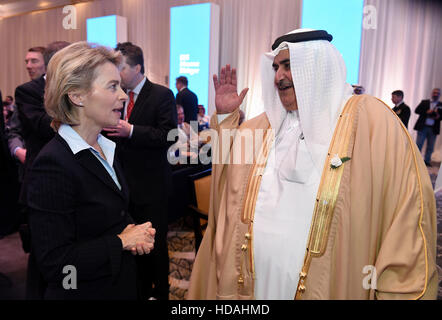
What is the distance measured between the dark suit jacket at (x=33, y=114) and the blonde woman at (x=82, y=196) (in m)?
1.08

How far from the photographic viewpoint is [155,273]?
2721mm

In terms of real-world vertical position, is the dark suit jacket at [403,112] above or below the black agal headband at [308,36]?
below

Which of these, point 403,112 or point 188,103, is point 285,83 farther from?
point 403,112

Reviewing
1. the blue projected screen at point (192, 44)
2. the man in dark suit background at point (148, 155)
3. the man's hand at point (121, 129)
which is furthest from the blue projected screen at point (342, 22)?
the man's hand at point (121, 129)

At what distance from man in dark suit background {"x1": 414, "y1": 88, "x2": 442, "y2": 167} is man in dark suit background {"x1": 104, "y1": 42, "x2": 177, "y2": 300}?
805 cm

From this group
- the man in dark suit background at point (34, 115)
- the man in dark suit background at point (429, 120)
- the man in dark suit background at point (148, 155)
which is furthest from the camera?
the man in dark suit background at point (429, 120)

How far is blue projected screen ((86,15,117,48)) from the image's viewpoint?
10812 millimetres

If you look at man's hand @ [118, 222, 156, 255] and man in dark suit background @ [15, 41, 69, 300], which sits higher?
man in dark suit background @ [15, 41, 69, 300]

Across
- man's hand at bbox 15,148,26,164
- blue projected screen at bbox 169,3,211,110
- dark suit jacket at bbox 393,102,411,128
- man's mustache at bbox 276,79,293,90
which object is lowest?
man's hand at bbox 15,148,26,164

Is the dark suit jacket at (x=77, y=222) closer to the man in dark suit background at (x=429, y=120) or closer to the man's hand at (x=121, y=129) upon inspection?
the man's hand at (x=121, y=129)

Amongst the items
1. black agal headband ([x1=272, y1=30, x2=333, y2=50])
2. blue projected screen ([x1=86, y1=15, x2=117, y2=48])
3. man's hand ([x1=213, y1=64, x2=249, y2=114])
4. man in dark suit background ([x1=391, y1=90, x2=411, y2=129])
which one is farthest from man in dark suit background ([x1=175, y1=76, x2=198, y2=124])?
black agal headband ([x1=272, y1=30, x2=333, y2=50])

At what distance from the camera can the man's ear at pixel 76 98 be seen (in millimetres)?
1400

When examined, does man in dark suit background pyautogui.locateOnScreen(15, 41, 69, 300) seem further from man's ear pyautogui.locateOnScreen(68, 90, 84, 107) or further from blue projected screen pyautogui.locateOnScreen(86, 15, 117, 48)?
blue projected screen pyautogui.locateOnScreen(86, 15, 117, 48)
